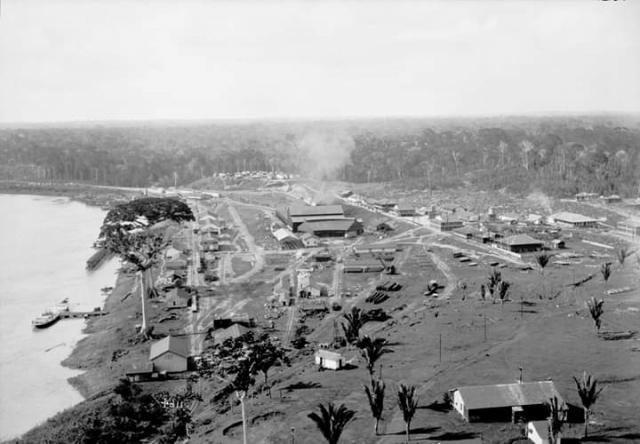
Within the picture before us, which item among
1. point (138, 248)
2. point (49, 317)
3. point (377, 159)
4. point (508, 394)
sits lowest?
point (49, 317)

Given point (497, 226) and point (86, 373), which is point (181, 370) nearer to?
point (86, 373)

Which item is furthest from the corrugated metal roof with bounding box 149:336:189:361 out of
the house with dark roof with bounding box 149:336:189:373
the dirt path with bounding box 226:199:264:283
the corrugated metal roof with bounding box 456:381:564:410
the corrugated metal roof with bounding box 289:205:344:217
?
the corrugated metal roof with bounding box 289:205:344:217

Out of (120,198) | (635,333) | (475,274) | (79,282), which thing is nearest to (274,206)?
(120,198)

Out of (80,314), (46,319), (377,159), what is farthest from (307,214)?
(377,159)

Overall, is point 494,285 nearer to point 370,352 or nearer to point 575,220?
point 370,352

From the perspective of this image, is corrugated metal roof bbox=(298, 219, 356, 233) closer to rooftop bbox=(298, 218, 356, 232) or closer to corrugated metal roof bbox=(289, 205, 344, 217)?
rooftop bbox=(298, 218, 356, 232)

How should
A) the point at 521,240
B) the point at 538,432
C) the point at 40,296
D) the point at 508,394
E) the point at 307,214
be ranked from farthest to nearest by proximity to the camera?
the point at 307,214, the point at 521,240, the point at 40,296, the point at 508,394, the point at 538,432
